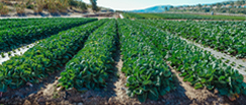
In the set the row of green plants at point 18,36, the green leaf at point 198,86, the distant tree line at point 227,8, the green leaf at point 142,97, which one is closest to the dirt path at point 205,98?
the green leaf at point 198,86

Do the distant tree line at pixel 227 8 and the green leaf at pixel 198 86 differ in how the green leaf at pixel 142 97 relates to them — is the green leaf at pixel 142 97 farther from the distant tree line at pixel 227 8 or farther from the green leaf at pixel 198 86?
the distant tree line at pixel 227 8

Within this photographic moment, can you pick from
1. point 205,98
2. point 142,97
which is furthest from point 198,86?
point 142,97

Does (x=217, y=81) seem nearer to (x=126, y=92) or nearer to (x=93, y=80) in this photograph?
(x=126, y=92)

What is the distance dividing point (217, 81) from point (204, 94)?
0.50 metres

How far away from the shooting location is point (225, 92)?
11.1ft

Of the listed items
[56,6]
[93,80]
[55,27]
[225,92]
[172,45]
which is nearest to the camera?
[225,92]

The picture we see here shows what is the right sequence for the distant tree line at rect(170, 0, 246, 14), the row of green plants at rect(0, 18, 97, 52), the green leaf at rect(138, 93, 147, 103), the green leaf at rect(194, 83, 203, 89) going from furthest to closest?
the distant tree line at rect(170, 0, 246, 14) < the row of green plants at rect(0, 18, 97, 52) < the green leaf at rect(194, 83, 203, 89) < the green leaf at rect(138, 93, 147, 103)

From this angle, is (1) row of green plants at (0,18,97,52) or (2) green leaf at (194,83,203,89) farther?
(1) row of green plants at (0,18,97,52)

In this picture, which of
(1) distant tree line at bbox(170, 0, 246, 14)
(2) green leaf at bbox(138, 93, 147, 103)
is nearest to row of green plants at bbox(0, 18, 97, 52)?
(2) green leaf at bbox(138, 93, 147, 103)

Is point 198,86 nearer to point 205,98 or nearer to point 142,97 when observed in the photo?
point 205,98

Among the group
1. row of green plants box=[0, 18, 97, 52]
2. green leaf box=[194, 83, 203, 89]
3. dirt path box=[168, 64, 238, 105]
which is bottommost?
dirt path box=[168, 64, 238, 105]

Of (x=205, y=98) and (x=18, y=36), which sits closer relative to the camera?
(x=205, y=98)

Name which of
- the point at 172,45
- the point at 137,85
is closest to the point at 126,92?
the point at 137,85

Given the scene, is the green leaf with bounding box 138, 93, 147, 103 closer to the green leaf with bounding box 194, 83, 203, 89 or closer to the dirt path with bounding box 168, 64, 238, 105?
the dirt path with bounding box 168, 64, 238, 105
